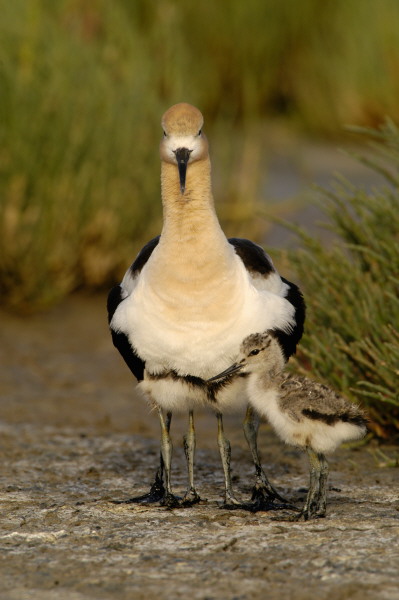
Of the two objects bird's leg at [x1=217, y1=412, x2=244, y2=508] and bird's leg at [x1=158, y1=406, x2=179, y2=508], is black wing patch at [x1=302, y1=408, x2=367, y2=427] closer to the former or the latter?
bird's leg at [x1=217, y1=412, x2=244, y2=508]

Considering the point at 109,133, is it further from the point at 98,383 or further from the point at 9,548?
the point at 9,548

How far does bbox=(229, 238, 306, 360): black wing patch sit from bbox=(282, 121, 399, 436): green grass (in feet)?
1.63

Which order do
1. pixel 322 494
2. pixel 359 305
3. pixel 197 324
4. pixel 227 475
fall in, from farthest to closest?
pixel 359 305, pixel 227 475, pixel 322 494, pixel 197 324

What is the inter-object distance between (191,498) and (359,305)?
156 centimetres

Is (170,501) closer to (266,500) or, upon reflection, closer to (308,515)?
(266,500)

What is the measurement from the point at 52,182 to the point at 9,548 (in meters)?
5.36

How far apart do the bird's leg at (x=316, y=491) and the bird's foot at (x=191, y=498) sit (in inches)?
21.1

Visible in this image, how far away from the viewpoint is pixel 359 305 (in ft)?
19.2

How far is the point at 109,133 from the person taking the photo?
9.52 m

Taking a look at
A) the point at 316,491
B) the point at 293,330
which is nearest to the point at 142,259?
the point at 293,330

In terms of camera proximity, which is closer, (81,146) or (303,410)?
(303,410)

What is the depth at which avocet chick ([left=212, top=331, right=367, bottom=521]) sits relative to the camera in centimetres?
457

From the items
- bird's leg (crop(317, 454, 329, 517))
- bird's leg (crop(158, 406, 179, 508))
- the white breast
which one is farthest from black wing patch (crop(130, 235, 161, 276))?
bird's leg (crop(317, 454, 329, 517))

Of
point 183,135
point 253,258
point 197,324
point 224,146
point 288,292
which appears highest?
point 224,146
